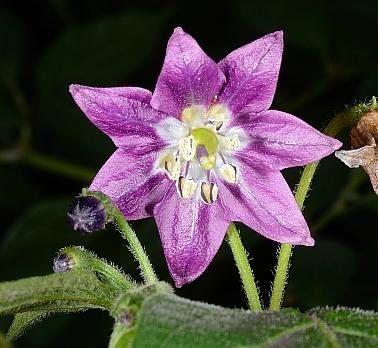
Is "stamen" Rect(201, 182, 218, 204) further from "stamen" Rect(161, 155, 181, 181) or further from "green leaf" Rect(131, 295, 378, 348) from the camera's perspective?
"green leaf" Rect(131, 295, 378, 348)

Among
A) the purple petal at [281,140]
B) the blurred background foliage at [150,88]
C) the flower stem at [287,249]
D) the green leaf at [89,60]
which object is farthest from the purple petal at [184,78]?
the green leaf at [89,60]

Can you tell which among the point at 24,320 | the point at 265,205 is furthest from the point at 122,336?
the point at 265,205

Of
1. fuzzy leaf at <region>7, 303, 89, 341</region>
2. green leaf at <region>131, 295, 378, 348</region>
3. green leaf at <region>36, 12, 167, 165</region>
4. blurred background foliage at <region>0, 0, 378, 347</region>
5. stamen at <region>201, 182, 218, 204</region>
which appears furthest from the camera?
green leaf at <region>36, 12, 167, 165</region>

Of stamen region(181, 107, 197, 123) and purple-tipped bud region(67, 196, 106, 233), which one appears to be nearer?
purple-tipped bud region(67, 196, 106, 233)

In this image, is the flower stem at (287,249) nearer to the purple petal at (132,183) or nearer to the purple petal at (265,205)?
the purple petal at (265,205)

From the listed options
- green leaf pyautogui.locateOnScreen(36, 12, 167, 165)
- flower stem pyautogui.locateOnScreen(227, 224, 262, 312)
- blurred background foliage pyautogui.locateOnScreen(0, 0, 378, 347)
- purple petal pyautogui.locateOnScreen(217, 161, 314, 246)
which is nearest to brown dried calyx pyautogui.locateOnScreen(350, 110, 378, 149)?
purple petal pyautogui.locateOnScreen(217, 161, 314, 246)

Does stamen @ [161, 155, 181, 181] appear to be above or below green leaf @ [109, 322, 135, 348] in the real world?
below

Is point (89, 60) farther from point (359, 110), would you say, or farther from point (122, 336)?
point (122, 336)

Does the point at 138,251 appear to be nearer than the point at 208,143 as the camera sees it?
Yes
